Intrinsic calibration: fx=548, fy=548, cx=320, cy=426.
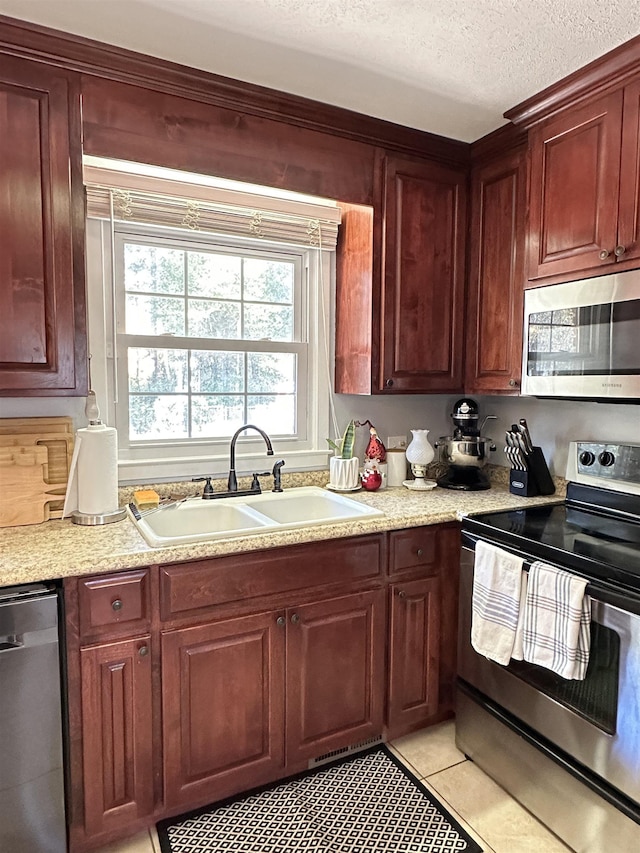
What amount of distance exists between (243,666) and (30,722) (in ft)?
1.96

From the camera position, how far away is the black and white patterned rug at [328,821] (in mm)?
1627

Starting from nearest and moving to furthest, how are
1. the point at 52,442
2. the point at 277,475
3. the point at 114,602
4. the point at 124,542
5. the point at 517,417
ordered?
1. the point at 114,602
2. the point at 124,542
3. the point at 52,442
4. the point at 277,475
5. the point at 517,417

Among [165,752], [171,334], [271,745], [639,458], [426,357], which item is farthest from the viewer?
[426,357]

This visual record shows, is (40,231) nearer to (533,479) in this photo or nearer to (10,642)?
(10,642)

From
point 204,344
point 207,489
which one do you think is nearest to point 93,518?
point 207,489

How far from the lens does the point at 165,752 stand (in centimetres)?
163

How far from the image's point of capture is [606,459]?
2.14 metres

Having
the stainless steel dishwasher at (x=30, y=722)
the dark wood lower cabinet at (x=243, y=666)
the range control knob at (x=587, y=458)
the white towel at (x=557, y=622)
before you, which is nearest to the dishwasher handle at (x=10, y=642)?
the stainless steel dishwasher at (x=30, y=722)

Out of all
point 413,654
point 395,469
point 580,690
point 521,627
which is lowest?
point 413,654

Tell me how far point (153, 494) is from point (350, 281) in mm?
1243

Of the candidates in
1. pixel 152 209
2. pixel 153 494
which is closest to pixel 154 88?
pixel 152 209

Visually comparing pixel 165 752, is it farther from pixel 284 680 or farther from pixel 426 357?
pixel 426 357

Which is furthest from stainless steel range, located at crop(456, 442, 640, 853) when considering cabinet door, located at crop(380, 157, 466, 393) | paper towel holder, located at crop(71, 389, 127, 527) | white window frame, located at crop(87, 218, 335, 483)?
paper towel holder, located at crop(71, 389, 127, 527)

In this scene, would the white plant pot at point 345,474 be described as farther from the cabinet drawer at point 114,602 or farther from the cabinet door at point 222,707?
the cabinet drawer at point 114,602
